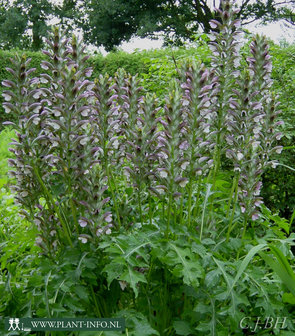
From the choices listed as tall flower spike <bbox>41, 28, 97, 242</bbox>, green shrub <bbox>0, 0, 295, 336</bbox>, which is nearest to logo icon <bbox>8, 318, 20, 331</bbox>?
green shrub <bbox>0, 0, 295, 336</bbox>

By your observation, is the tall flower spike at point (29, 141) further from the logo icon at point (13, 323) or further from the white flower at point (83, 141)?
the logo icon at point (13, 323)

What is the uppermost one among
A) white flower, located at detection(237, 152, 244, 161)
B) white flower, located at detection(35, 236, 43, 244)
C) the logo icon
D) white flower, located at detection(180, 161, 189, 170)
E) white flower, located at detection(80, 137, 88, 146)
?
white flower, located at detection(80, 137, 88, 146)

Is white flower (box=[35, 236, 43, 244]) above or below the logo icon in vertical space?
above

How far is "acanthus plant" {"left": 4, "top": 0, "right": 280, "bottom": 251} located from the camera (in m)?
1.98

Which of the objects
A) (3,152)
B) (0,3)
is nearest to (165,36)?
(0,3)

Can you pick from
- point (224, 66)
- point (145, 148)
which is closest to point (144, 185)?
point (145, 148)

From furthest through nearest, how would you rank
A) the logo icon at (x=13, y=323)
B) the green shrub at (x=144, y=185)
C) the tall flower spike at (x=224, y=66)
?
the tall flower spike at (x=224, y=66), the logo icon at (x=13, y=323), the green shrub at (x=144, y=185)

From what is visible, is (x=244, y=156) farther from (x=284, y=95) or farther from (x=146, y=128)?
(x=284, y=95)

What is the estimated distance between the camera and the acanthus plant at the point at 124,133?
1984mm

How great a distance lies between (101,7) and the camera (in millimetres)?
22891

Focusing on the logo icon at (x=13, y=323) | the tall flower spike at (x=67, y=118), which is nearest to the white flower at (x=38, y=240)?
the tall flower spike at (x=67, y=118)

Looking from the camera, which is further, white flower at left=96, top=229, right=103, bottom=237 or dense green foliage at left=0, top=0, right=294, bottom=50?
dense green foliage at left=0, top=0, right=294, bottom=50

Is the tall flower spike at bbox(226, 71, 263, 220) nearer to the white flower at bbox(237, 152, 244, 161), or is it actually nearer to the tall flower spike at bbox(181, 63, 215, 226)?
the white flower at bbox(237, 152, 244, 161)

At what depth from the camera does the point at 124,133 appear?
232cm
